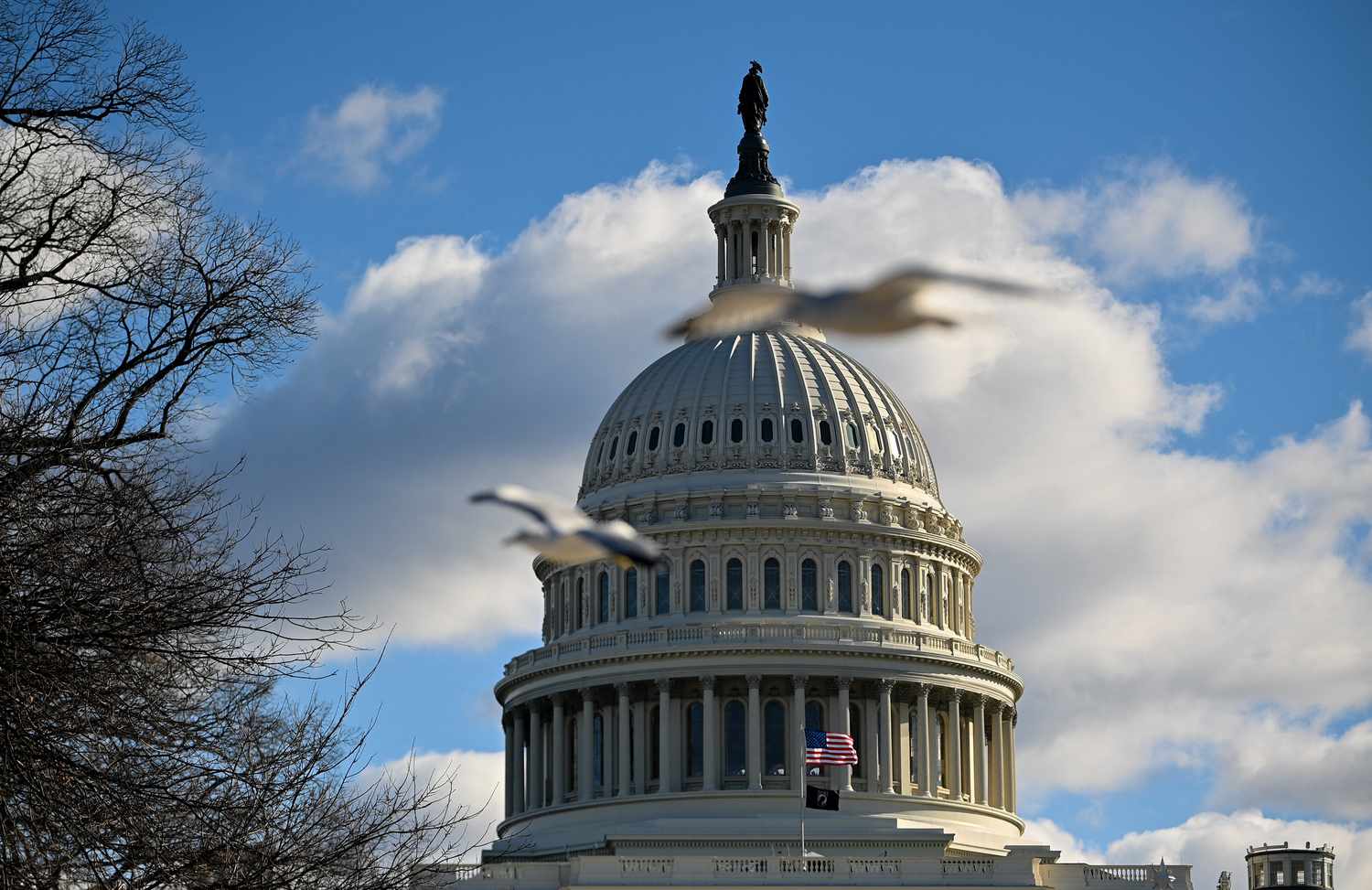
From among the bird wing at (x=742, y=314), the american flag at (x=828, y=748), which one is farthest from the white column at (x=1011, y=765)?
the bird wing at (x=742, y=314)

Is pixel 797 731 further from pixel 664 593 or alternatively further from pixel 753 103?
pixel 753 103

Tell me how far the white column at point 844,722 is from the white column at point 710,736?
5544 mm

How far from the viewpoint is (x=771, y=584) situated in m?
134

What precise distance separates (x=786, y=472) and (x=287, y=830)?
9993cm

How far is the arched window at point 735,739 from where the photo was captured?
129750 millimetres

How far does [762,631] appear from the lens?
131 metres

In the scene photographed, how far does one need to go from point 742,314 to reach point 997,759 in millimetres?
113829

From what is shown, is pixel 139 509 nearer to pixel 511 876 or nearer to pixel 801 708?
pixel 511 876

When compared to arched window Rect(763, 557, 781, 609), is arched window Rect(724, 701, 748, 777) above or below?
below

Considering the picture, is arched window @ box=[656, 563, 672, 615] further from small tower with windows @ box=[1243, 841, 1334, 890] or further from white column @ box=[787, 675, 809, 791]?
small tower with windows @ box=[1243, 841, 1334, 890]

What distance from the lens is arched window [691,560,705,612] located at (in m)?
134

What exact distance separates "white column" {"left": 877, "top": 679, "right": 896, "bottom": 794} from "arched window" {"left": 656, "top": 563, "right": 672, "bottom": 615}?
11.2 m

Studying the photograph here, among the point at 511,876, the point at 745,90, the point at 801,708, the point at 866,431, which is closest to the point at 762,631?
the point at 801,708

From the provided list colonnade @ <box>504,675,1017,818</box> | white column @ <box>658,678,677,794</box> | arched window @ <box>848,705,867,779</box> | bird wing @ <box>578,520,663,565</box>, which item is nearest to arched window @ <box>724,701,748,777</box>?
colonnade @ <box>504,675,1017,818</box>
